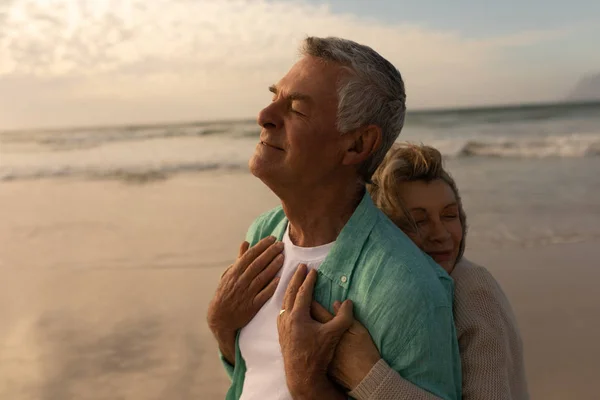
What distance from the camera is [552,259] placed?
605 cm

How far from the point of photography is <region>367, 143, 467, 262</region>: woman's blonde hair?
7.43 feet

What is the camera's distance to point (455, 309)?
1.96 meters

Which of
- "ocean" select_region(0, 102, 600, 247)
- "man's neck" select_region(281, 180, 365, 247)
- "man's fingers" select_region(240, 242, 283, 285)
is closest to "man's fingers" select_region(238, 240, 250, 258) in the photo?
"man's fingers" select_region(240, 242, 283, 285)

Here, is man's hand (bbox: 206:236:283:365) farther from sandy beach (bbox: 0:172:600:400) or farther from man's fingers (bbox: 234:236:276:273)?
sandy beach (bbox: 0:172:600:400)

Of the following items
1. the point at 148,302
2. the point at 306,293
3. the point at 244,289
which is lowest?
the point at 148,302

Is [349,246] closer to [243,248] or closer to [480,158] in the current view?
[243,248]

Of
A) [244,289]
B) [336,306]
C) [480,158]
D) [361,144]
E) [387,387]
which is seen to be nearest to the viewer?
[387,387]

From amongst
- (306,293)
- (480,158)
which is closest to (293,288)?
(306,293)

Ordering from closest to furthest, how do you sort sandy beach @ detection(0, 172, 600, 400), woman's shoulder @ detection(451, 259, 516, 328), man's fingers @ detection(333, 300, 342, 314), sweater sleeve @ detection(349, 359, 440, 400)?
1. sweater sleeve @ detection(349, 359, 440, 400)
2. man's fingers @ detection(333, 300, 342, 314)
3. woman's shoulder @ detection(451, 259, 516, 328)
4. sandy beach @ detection(0, 172, 600, 400)

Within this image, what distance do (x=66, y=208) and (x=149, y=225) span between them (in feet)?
7.18

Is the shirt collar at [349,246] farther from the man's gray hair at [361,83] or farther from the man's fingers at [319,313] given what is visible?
the man's gray hair at [361,83]

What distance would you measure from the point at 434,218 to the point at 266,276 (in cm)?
67

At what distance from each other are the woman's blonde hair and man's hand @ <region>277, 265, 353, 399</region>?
583mm

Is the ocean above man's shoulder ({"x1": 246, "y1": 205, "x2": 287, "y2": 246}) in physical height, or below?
below
